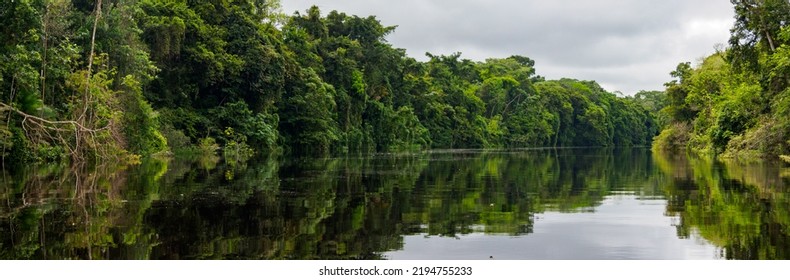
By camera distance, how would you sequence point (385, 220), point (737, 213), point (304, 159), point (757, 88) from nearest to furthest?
point (385, 220)
point (737, 213)
point (757, 88)
point (304, 159)

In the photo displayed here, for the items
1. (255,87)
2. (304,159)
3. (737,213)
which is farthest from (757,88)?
(255,87)

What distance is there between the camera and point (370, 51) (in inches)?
2542

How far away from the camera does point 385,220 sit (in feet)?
33.6

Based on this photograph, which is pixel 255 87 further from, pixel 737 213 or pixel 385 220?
pixel 737 213

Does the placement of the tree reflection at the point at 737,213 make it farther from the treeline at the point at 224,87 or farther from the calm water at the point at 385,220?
the treeline at the point at 224,87

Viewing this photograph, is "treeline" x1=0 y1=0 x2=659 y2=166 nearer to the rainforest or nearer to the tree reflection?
the rainforest

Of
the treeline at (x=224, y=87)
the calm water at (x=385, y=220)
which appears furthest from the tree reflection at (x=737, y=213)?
the treeline at (x=224, y=87)

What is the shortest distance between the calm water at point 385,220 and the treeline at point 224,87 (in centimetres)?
808

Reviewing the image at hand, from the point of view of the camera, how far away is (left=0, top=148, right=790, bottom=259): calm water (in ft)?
25.4

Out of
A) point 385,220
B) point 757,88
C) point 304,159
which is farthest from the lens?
point 304,159

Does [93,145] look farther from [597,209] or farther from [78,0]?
[597,209]

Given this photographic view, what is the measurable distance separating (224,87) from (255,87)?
2053 mm

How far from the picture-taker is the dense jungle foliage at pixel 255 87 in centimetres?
2558

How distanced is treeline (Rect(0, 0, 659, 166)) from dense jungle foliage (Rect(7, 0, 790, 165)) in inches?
3.7
